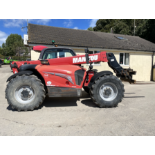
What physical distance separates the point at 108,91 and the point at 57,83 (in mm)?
1801

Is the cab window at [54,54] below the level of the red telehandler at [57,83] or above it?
above

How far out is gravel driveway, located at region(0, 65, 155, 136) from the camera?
296 centimetres

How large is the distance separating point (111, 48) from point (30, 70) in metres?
9.08

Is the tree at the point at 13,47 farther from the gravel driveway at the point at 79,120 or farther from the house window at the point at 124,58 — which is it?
the gravel driveway at the point at 79,120

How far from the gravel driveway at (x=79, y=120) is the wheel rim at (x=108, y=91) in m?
0.42

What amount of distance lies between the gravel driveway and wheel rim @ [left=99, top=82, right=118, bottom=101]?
42 centimetres

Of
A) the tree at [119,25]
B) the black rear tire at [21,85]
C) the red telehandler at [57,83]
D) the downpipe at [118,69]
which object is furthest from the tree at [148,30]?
the black rear tire at [21,85]

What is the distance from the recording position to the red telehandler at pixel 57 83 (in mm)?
4035

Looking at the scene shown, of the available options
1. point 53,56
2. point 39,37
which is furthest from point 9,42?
point 53,56

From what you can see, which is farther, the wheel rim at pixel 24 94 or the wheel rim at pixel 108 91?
the wheel rim at pixel 108 91

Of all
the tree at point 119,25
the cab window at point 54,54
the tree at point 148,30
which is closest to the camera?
the cab window at point 54,54

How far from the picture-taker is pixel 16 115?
12.6 feet

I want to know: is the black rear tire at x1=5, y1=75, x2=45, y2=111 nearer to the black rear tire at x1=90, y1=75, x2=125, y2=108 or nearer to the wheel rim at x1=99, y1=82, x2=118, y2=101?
the black rear tire at x1=90, y1=75, x2=125, y2=108

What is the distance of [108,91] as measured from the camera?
448 cm
